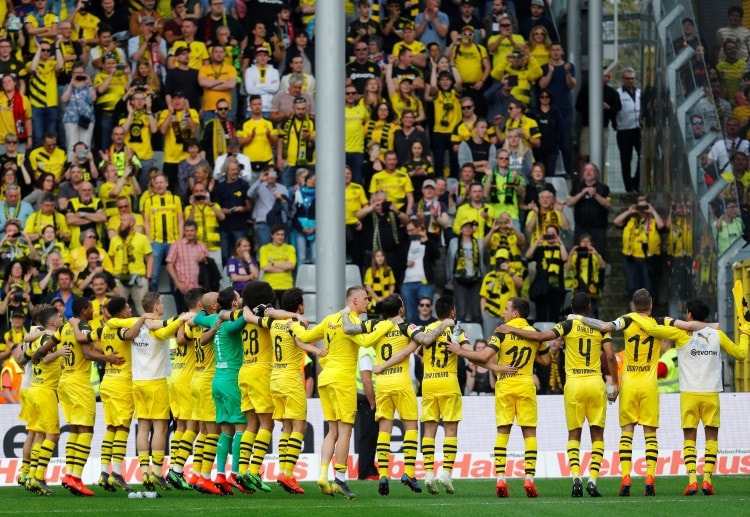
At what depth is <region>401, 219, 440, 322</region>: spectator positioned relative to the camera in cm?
2519

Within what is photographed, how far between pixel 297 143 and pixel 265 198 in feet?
4.31

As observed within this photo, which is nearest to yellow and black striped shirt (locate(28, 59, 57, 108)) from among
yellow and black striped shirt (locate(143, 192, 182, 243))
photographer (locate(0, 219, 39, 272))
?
photographer (locate(0, 219, 39, 272))

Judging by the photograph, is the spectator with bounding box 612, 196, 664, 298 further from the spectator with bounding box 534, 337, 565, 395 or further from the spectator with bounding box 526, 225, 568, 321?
the spectator with bounding box 534, 337, 565, 395

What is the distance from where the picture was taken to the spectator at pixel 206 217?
84.2ft

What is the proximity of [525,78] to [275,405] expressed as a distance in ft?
40.6

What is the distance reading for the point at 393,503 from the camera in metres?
16.5

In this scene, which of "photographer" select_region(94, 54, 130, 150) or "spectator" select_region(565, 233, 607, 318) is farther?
"photographer" select_region(94, 54, 130, 150)

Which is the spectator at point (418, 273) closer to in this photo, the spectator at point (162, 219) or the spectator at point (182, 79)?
the spectator at point (162, 219)

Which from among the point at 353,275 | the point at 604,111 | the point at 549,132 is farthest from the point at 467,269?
the point at 604,111

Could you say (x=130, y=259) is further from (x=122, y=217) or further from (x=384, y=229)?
(x=384, y=229)

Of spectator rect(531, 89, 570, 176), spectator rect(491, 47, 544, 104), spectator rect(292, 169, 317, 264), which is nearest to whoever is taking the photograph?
spectator rect(292, 169, 317, 264)

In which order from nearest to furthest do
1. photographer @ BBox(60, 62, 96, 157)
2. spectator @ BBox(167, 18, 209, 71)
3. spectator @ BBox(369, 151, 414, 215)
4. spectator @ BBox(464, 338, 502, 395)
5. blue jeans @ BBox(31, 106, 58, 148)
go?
spectator @ BBox(464, 338, 502, 395) → spectator @ BBox(369, 151, 414, 215) → photographer @ BBox(60, 62, 96, 157) → blue jeans @ BBox(31, 106, 58, 148) → spectator @ BBox(167, 18, 209, 71)

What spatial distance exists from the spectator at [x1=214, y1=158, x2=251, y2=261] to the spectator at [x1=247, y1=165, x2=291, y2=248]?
0.48 ft

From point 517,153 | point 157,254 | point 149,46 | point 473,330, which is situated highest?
point 149,46
